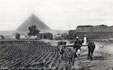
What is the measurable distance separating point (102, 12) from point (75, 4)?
44 centimetres

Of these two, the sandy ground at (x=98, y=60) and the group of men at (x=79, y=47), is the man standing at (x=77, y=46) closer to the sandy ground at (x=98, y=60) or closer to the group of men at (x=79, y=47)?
the group of men at (x=79, y=47)

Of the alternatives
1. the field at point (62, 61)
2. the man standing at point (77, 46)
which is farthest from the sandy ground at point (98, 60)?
the man standing at point (77, 46)

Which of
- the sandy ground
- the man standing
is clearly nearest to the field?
the sandy ground

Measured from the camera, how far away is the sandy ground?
3563 millimetres

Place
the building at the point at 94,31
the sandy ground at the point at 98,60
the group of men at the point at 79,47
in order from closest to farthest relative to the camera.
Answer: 1. the sandy ground at the point at 98,60
2. the group of men at the point at 79,47
3. the building at the point at 94,31

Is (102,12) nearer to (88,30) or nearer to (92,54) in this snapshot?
(88,30)

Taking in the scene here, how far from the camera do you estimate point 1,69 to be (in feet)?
11.4

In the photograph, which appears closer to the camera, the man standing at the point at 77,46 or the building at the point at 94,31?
the man standing at the point at 77,46

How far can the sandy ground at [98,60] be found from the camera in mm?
3563

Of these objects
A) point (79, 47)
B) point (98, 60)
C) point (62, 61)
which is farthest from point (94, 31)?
point (62, 61)

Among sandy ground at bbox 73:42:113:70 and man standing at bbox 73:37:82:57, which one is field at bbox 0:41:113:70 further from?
man standing at bbox 73:37:82:57

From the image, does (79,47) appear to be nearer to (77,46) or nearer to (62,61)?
(77,46)

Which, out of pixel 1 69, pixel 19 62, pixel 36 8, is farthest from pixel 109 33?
pixel 1 69

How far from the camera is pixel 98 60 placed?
3.86 meters
